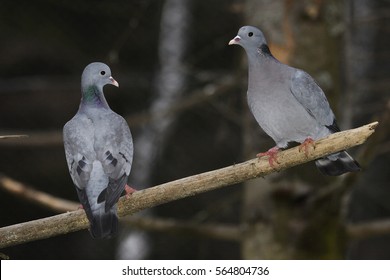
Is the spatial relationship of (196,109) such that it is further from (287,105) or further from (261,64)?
(261,64)

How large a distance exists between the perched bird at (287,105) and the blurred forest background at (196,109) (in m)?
0.82

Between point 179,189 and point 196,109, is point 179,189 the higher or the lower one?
the lower one

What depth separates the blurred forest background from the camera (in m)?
5.46

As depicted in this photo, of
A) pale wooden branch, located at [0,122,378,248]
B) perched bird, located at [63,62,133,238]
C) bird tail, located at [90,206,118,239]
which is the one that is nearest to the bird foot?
pale wooden branch, located at [0,122,378,248]

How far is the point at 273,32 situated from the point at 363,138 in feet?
7.49

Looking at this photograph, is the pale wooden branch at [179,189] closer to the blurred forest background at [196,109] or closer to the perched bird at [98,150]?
the perched bird at [98,150]

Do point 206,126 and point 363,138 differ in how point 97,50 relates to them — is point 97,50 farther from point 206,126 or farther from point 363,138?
point 363,138

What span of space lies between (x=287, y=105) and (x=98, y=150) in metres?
1.02

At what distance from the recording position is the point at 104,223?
327 centimetres

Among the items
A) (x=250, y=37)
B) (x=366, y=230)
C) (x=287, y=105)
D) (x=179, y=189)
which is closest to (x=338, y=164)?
(x=287, y=105)

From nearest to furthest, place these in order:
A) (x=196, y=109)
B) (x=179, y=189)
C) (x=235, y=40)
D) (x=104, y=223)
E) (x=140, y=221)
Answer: (x=104, y=223) → (x=179, y=189) → (x=235, y=40) → (x=140, y=221) → (x=196, y=109)

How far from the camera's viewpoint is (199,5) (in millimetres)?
9414

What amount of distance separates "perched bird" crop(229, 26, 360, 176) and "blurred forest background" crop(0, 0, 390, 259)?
32.3 inches
